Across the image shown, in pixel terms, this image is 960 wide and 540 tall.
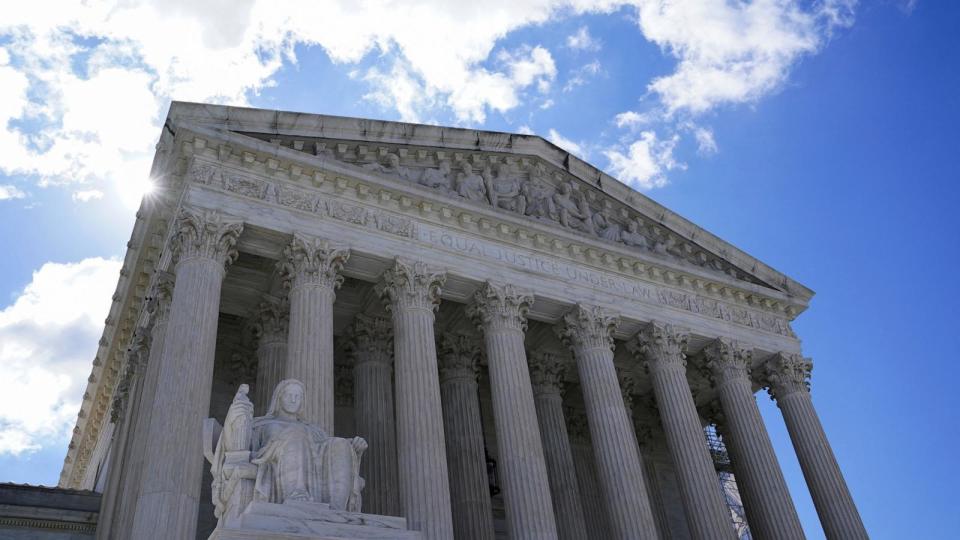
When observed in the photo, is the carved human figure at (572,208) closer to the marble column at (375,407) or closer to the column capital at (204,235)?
the marble column at (375,407)

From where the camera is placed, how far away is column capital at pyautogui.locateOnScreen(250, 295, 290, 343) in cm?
2156

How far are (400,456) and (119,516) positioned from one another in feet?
20.8

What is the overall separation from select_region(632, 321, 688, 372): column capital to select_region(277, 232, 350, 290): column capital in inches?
401

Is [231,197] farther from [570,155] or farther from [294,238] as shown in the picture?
[570,155]

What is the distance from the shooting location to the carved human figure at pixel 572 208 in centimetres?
2600

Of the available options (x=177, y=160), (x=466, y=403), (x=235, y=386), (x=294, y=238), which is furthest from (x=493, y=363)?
(x=177, y=160)

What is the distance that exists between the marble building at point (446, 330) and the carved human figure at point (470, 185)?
91mm

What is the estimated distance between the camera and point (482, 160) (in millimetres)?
25406

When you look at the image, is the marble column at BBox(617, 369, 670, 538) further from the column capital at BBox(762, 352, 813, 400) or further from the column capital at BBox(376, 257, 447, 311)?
the column capital at BBox(376, 257, 447, 311)

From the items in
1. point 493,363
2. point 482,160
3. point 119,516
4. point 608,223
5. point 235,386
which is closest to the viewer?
point 119,516

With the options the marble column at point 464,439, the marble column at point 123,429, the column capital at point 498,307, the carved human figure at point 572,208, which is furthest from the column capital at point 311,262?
the carved human figure at point 572,208

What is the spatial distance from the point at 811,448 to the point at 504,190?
43.3 ft

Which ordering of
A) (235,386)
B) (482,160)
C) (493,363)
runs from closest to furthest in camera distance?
1. (493,363)
2. (235,386)
3. (482,160)

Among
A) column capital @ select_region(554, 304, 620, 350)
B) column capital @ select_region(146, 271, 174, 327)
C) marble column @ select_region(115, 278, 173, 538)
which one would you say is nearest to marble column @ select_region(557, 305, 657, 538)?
column capital @ select_region(554, 304, 620, 350)
